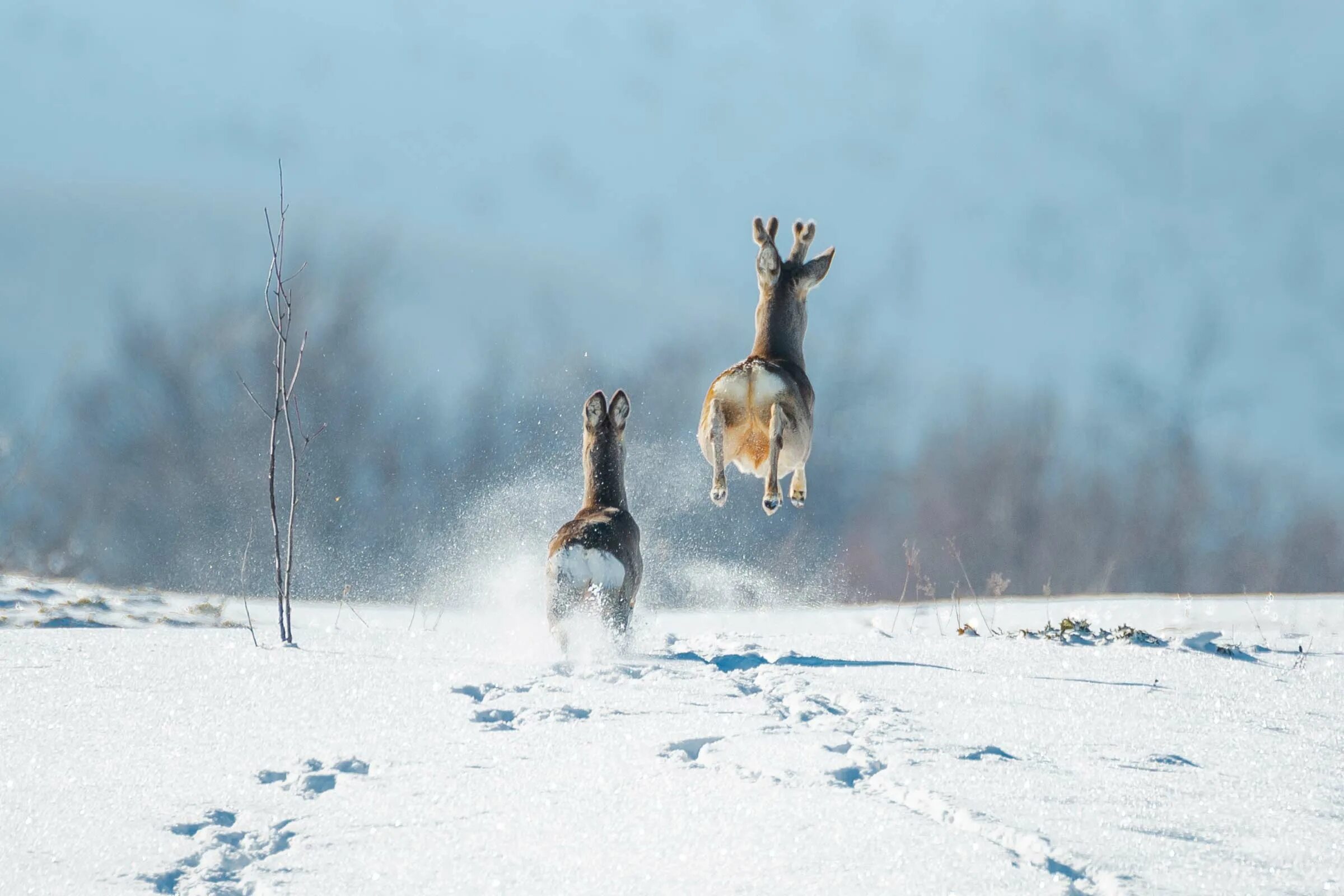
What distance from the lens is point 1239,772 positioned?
432 centimetres

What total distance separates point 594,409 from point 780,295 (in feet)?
6.29

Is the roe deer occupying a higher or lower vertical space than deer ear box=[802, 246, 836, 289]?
lower

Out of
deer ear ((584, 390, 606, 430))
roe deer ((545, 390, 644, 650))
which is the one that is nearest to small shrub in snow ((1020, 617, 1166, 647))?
roe deer ((545, 390, 644, 650))

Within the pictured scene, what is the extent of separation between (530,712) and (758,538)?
82.0 feet

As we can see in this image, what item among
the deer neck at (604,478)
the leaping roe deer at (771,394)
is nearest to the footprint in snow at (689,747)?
the leaping roe deer at (771,394)

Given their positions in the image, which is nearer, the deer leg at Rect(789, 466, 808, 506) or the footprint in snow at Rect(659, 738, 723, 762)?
the footprint in snow at Rect(659, 738, 723, 762)

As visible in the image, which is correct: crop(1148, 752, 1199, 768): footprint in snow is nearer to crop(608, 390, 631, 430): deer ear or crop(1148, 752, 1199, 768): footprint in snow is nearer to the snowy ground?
the snowy ground

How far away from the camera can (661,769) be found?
4109 mm

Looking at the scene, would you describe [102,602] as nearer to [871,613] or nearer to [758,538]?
[871,613]

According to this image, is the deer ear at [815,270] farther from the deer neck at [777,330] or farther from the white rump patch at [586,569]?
the white rump patch at [586,569]

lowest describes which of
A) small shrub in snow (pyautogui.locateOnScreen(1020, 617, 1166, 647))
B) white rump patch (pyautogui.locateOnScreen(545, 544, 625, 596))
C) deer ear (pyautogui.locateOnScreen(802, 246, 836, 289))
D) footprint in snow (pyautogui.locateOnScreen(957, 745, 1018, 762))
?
footprint in snow (pyautogui.locateOnScreen(957, 745, 1018, 762))

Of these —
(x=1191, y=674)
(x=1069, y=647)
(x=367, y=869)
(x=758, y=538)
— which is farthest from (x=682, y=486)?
(x=758, y=538)

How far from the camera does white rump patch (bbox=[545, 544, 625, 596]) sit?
693 cm

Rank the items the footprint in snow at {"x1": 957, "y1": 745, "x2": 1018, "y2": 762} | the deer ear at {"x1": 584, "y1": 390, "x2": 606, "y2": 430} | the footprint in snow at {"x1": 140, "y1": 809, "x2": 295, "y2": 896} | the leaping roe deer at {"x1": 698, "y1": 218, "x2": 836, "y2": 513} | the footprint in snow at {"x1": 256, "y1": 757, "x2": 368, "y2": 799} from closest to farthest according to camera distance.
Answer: the footprint in snow at {"x1": 140, "y1": 809, "x2": 295, "y2": 896} → the footprint in snow at {"x1": 256, "y1": 757, "x2": 368, "y2": 799} → the footprint in snow at {"x1": 957, "y1": 745, "x2": 1018, "y2": 762} → the leaping roe deer at {"x1": 698, "y1": 218, "x2": 836, "y2": 513} → the deer ear at {"x1": 584, "y1": 390, "x2": 606, "y2": 430}
